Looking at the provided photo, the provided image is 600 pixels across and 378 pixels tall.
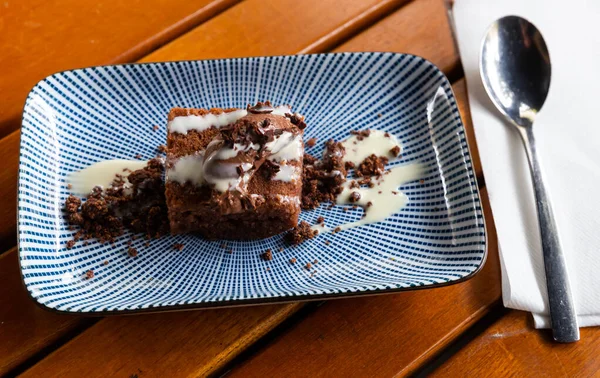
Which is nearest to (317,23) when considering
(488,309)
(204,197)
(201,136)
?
(201,136)

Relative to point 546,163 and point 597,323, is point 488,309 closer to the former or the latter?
point 597,323

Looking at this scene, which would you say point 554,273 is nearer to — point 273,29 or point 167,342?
point 167,342

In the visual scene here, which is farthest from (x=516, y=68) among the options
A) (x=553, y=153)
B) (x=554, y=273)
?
(x=554, y=273)

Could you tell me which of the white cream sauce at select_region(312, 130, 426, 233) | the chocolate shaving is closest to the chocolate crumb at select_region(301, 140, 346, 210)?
the white cream sauce at select_region(312, 130, 426, 233)

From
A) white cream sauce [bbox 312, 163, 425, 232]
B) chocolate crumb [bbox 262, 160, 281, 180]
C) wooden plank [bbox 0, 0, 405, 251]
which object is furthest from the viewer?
wooden plank [bbox 0, 0, 405, 251]

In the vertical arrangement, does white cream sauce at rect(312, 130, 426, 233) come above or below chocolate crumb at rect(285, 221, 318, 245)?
above

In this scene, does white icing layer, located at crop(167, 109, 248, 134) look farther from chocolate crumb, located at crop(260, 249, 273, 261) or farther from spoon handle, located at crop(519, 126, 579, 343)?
spoon handle, located at crop(519, 126, 579, 343)
